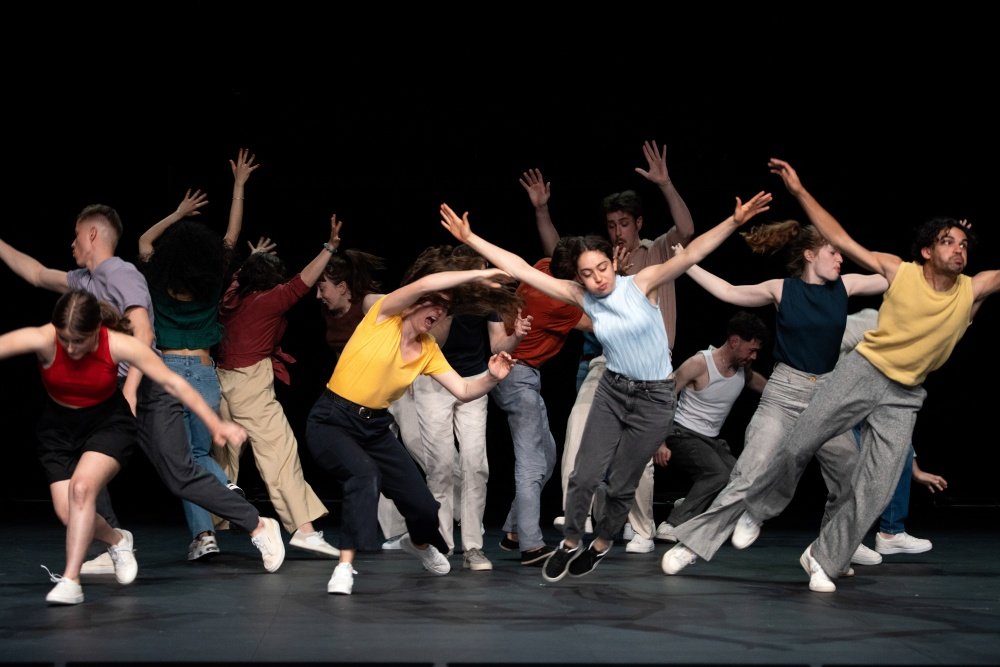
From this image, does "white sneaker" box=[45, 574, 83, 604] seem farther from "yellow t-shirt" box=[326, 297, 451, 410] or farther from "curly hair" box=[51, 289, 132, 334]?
"yellow t-shirt" box=[326, 297, 451, 410]

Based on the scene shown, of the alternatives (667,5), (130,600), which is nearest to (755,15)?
(667,5)

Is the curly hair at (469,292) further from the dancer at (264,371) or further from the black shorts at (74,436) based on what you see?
the black shorts at (74,436)

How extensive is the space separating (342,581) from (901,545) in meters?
2.65

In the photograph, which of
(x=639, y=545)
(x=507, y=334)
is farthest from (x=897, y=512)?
(x=507, y=334)

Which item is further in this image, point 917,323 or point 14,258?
point 14,258

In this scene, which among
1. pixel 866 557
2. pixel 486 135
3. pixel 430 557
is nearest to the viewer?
pixel 430 557

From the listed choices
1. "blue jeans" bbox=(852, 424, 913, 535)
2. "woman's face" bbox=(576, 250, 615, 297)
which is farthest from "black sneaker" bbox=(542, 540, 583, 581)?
"blue jeans" bbox=(852, 424, 913, 535)

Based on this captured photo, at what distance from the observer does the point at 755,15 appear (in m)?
7.58

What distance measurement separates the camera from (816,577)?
4680mm

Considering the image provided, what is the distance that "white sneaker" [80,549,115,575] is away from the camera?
→ 506 cm

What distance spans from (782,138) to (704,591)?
3.95 metres

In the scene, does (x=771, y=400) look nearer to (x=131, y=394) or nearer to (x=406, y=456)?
(x=406, y=456)

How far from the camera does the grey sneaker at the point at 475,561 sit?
17.2 feet

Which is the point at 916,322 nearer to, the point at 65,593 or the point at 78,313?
the point at 78,313
